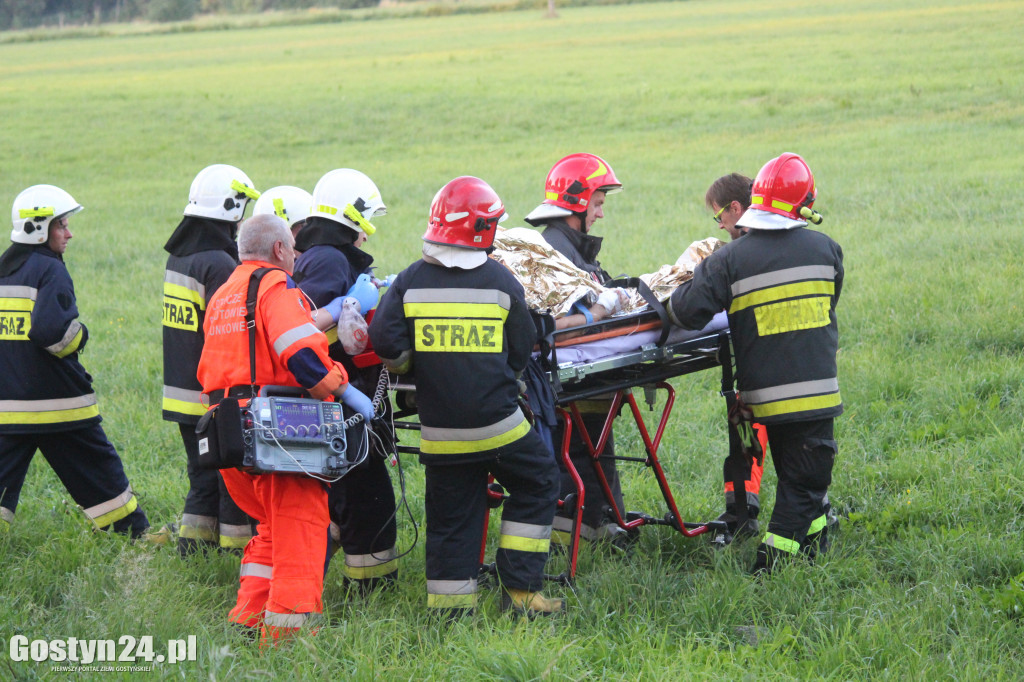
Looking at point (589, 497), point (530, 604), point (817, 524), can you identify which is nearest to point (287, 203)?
point (589, 497)

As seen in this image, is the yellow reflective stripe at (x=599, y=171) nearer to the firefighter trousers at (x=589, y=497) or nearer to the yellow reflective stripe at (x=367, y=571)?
the firefighter trousers at (x=589, y=497)

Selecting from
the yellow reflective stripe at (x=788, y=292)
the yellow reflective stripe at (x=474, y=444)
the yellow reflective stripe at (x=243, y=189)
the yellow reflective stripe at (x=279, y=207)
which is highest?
the yellow reflective stripe at (x=243, y=189)

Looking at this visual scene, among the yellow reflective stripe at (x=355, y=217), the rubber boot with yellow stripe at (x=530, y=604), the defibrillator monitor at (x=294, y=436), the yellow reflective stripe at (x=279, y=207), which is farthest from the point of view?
the yellow reflective stripe at (x=279, y=207)

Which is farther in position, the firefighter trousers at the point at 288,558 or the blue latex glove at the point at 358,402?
the blue latex glove at the point at 358,402

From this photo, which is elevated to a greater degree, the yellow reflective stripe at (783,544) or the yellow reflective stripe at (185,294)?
the yellow reflective stripe at (185,294)

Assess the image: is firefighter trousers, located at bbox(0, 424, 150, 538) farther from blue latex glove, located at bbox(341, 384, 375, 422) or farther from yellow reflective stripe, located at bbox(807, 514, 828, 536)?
yellow reflective stripe, located at bbox(807, 514, 828, 536)

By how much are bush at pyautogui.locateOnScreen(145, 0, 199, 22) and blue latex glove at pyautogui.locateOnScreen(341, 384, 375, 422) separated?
87.8 m

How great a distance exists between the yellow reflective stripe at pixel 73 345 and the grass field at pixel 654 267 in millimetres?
955

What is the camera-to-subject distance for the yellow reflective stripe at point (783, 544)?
4719mm

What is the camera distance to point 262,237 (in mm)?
4207

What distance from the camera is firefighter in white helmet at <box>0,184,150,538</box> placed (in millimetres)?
5305

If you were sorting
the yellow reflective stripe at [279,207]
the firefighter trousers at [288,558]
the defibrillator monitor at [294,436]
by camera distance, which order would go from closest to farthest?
the defibrillator monitor at [294,436]
the firefighter trousers at [288,558]
the yellow reflective stripe at [279,207]

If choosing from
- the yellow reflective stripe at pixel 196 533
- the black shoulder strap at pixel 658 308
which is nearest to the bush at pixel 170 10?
the yellow reflective stripe at pixel 196 533

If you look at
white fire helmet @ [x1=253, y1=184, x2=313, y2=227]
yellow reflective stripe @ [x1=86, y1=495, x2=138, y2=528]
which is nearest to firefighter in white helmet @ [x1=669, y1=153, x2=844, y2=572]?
white fire helmet @ [x1=253, y1=184, x2=313, y2=227]
